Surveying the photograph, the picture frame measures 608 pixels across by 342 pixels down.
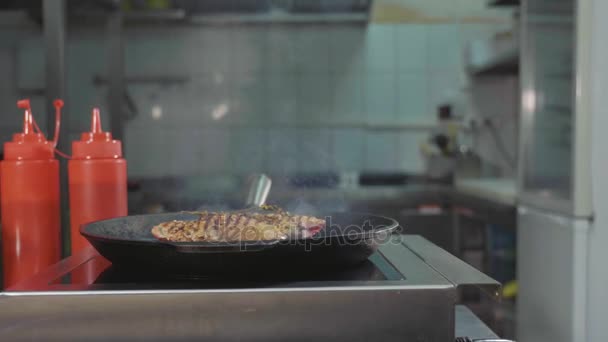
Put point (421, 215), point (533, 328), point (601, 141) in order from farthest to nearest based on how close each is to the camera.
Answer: point (421, 215), point (533, 328), point (601, 141)

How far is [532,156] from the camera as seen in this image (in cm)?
205

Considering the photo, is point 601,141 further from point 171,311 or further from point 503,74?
point 503,74

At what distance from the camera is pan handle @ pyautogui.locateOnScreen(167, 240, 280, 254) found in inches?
20.7

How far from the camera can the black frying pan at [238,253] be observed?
0.54 m

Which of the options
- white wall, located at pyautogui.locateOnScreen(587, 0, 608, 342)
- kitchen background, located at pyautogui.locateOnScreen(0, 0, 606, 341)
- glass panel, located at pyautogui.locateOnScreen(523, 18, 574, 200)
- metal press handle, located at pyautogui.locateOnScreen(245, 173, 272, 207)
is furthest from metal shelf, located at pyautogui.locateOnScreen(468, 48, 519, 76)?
metal press handle, located at pyautogui.locateOnScreen(245, 173, 272, 207)

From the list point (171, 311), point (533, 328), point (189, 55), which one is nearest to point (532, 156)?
point (533, 328)

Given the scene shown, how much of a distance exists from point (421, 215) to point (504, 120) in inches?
38.2

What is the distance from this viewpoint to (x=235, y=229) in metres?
0.64

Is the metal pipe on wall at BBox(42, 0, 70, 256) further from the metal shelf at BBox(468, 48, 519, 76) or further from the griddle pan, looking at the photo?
the metal shelf at BBox(468, 48, 519, 76)

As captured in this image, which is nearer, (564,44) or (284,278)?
(284,278)

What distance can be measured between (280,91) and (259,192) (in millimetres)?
2539

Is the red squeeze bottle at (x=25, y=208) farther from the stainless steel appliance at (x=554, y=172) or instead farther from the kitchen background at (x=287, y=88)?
the kitchen background at (x=287, y=88)

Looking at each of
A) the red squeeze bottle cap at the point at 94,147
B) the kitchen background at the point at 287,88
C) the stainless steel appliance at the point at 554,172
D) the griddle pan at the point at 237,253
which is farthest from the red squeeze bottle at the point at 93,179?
the kitchen background at the point at 287,88

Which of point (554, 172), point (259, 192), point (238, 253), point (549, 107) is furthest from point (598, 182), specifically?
point (238, 253)
